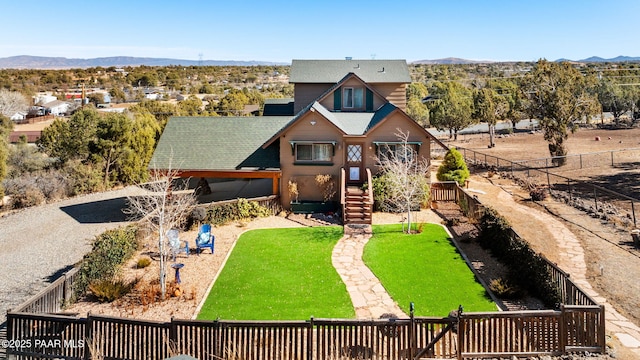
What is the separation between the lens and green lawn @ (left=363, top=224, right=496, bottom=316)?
543 inches

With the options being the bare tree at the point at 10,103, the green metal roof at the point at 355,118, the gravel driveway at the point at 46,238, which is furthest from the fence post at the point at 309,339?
the bare tree at the point at 10,103

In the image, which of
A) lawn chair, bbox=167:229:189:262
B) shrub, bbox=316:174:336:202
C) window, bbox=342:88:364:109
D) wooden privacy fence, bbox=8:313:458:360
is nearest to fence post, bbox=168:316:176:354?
wooden privacy fence, bbox=8:313:458:360

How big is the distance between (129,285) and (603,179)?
103 feet

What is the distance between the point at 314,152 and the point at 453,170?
9.65 m

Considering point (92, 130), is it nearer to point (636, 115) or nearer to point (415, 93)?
point (415, 93)

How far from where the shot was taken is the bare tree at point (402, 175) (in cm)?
2302

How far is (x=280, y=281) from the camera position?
15914mm

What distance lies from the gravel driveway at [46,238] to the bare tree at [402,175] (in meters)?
15.2

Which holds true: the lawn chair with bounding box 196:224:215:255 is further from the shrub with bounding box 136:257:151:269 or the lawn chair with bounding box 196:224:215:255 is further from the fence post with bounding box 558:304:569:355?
the fence post with bounding box 558:304:569:355

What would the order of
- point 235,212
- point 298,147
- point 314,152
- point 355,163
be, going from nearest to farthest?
point 235,212 → point 298,147 → point 314,152 → point 355,163

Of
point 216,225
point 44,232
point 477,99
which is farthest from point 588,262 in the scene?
point 477,99

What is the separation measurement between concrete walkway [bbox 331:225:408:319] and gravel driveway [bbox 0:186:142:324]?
11364mm

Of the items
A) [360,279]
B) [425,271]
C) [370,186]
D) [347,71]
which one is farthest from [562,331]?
[347,71]

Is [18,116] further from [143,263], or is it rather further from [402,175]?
[402,175]
